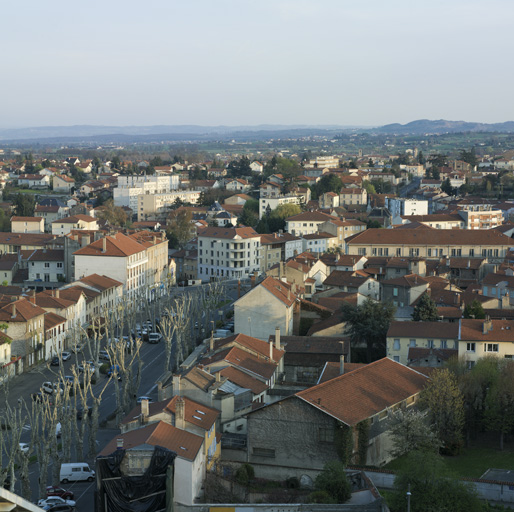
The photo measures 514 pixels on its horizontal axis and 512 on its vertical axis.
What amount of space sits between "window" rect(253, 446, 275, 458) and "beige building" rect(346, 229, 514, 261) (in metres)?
41.1

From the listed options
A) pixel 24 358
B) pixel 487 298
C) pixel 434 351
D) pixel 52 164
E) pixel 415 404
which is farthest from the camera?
pixel 52 164

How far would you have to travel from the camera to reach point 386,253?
218ft

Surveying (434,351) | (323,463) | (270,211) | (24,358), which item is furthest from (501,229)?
(323,463)

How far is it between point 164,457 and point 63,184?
115 meters

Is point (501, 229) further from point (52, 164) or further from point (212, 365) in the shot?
point (52, 164)

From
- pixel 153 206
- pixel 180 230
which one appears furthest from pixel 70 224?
pixel 153 206

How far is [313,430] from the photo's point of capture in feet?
84.3

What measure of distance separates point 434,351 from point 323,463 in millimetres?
11193

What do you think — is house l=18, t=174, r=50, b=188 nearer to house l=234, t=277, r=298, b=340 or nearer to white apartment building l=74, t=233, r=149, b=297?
white apartment building l=74, t=233, r=149, b=297

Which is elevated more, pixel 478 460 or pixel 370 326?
pixel 370 326

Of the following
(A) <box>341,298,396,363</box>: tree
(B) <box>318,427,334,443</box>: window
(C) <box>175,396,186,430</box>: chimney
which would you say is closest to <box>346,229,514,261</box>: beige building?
(A) <box>341,298,396,363</box>: tree

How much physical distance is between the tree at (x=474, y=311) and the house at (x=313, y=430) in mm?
14617

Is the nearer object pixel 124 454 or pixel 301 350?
pixel 124 454

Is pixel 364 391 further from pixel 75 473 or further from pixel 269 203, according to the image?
pixel 269 203
